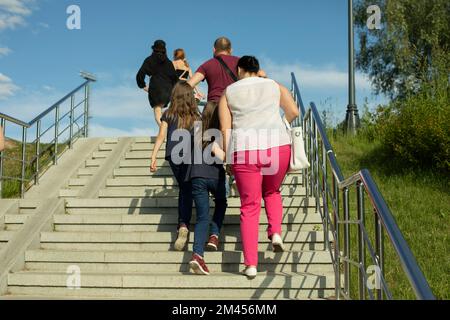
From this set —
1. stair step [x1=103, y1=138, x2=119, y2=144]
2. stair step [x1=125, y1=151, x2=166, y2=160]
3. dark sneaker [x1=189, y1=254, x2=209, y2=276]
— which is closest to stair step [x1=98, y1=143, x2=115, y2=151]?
stair step [x1=103, y1=138, x2=119, y2=144]

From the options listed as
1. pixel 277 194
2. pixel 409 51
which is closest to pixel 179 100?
pixel 277 194

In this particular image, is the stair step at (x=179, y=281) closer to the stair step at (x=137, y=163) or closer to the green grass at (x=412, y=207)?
the green grass at (x=412, y=207)

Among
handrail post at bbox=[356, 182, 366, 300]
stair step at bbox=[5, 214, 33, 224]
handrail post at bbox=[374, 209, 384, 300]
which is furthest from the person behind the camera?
stair step at bbox=[5, 214, 33, 224]

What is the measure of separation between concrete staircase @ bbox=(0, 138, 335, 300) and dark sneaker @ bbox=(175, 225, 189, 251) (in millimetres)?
66

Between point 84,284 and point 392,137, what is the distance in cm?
610

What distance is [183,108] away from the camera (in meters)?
4.88

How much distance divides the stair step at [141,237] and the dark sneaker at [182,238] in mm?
269

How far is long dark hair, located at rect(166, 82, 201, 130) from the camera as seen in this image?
4875 millimetres

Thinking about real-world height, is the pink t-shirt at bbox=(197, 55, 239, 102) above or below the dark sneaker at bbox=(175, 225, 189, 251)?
above

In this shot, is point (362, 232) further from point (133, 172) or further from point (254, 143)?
point (133, 172)

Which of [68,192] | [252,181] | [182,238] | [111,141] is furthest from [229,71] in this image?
[111,141]

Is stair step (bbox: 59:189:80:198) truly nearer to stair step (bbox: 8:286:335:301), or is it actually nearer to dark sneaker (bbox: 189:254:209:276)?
stair step (bbox: 8:286:335:301)

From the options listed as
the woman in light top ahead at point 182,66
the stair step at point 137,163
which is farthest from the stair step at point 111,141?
the woman in light top ahead at point 182,66

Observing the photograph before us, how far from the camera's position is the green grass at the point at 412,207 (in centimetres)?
481
